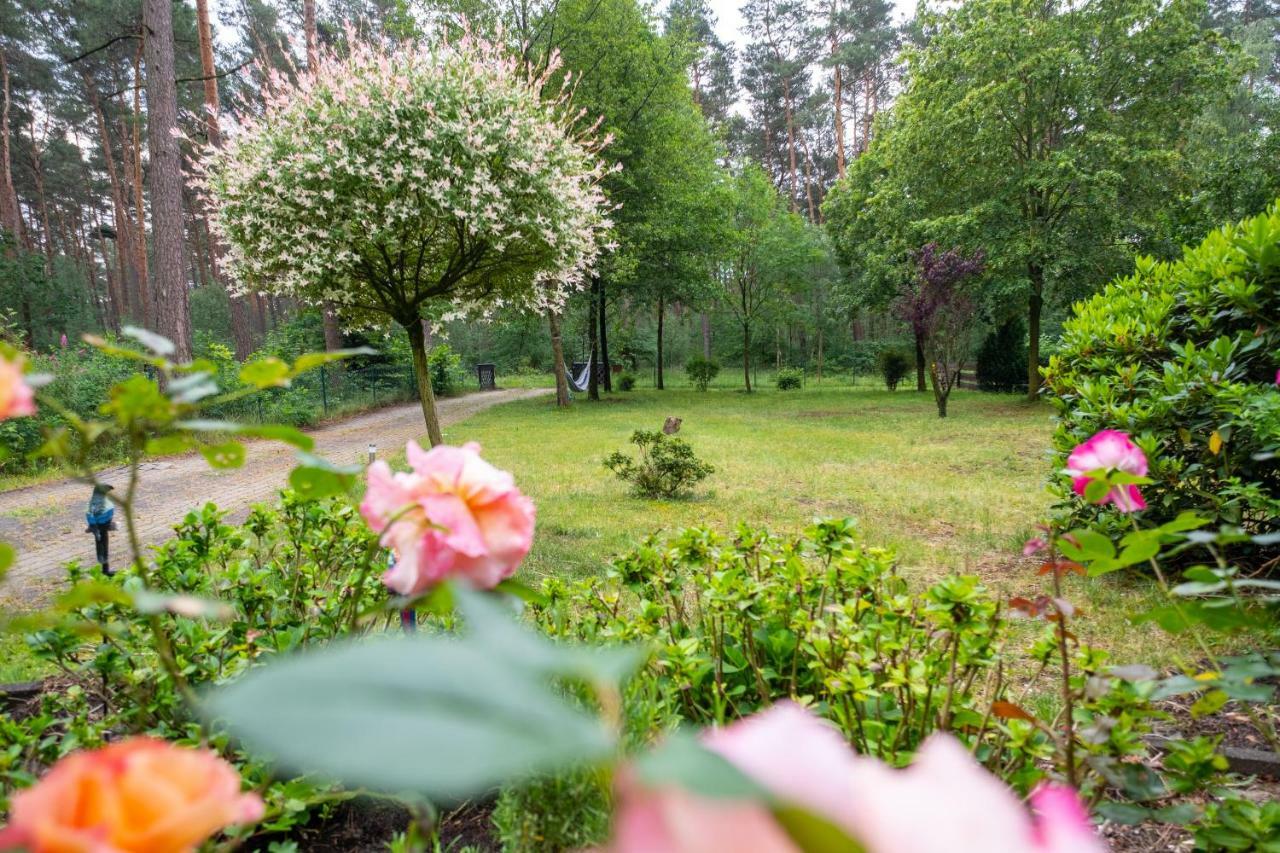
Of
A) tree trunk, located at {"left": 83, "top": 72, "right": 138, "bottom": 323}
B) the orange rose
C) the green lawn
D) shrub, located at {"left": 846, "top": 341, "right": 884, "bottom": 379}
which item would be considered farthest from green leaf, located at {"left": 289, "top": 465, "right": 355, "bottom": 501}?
shrub, located at {"left": 846, "top": 341, "right": 884, "bottom": 379}

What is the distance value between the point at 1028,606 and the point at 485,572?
89cm

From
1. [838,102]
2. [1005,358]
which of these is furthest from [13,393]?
[838,102]

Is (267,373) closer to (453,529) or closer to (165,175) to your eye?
(453,529)

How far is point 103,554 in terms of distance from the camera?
2.62 m

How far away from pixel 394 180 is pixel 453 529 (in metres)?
3.88

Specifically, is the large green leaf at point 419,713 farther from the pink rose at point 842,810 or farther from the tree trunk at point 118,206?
the tree trunk at point 118,206

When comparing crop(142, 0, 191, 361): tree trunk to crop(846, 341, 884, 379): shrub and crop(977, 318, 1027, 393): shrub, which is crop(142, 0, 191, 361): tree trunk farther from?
crop(846, 341, 884, 379): shrub

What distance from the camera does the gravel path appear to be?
365cm

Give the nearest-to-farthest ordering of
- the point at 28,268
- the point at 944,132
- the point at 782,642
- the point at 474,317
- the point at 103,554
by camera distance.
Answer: the point at 782,642
the point at 103,554
the point at 474,317
the point at 944,132
the point at 28,268

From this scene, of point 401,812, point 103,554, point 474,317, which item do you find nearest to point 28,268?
point 474,317

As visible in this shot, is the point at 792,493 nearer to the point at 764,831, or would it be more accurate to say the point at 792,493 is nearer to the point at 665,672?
the point at 665,672

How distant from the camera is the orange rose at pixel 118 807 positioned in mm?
187

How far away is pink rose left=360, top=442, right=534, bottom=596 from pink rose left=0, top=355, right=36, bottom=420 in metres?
0.22

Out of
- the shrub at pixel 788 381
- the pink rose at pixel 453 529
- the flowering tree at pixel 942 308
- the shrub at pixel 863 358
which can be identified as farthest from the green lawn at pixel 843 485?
the shrub at pixel 863 358
